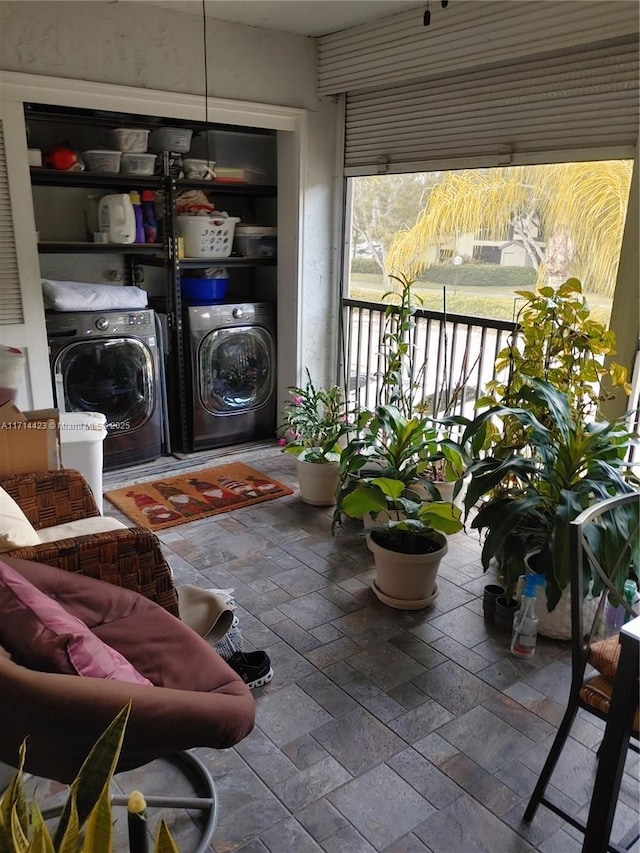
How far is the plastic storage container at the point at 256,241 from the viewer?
14.2 feet

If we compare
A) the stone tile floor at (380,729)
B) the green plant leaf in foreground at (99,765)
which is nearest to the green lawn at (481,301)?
the stone tile floor at (380,729)

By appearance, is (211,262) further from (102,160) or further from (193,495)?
(193,495)

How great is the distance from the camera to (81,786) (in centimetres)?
102

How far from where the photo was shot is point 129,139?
12.1 ft

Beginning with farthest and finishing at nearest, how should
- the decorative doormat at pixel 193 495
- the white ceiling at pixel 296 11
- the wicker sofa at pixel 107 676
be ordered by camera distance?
the decorative doormat at pixel 193 495, the white ceiling at pixel 296 11, the wicker sofa at pixel 107 676

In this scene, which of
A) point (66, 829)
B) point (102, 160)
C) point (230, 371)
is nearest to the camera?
point (66, 829)

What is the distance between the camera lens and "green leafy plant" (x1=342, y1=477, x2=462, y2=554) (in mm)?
2551

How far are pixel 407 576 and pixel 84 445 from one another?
1.62 metres

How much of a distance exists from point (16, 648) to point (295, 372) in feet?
10.4

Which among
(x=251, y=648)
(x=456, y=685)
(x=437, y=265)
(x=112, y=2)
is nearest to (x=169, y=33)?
(x=112, y=2)

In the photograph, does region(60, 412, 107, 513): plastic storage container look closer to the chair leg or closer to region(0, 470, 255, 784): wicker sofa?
region(0, 470, 255, 784): wicker sofa

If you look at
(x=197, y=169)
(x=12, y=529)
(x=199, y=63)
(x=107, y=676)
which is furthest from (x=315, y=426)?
(x=107, y=676)

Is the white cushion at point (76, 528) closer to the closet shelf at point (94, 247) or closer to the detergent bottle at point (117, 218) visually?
the closet shelf at point (94, 247)

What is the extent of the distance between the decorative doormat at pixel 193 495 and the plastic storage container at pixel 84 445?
0.28m
